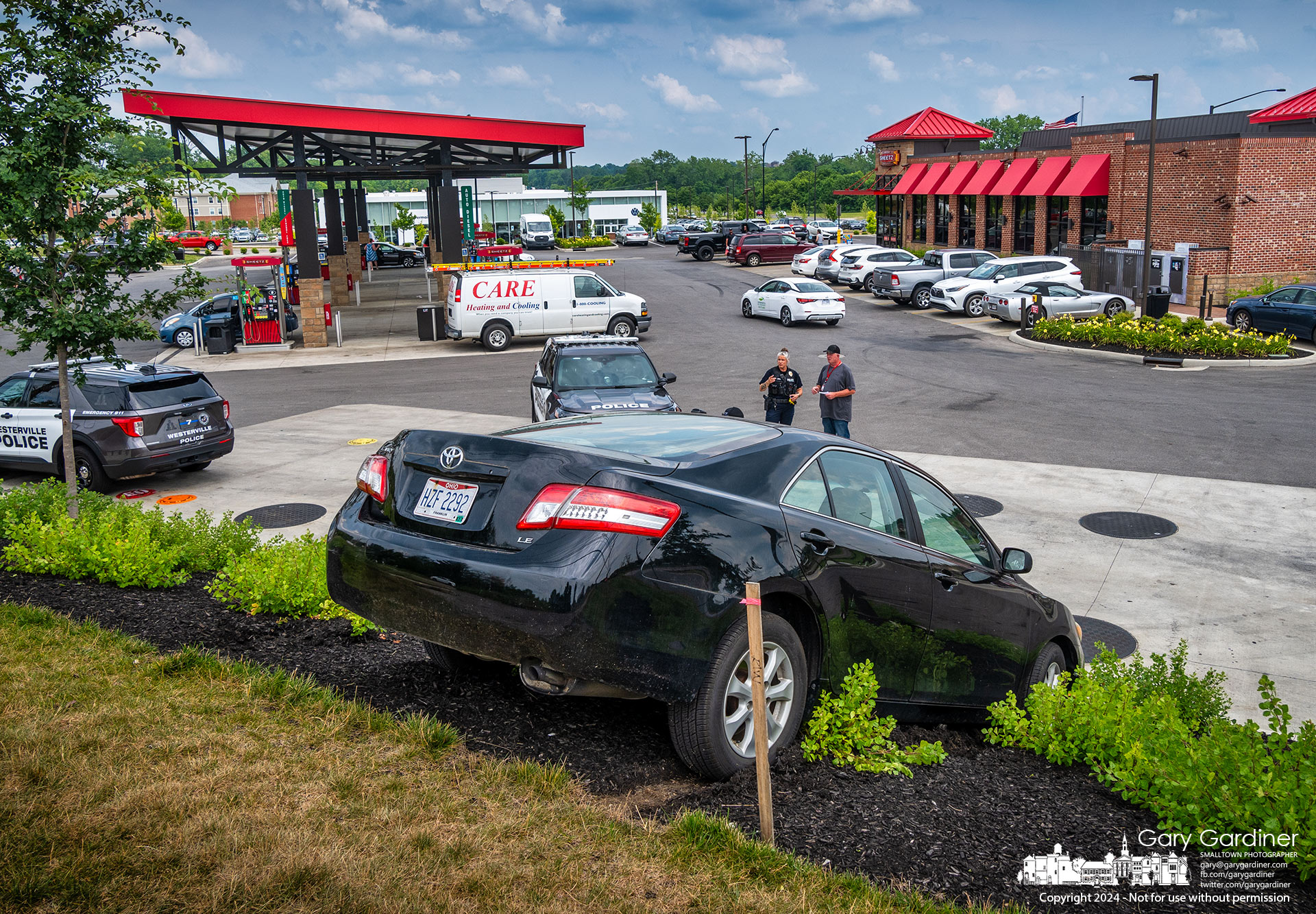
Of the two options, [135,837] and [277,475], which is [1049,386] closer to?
[277,475]

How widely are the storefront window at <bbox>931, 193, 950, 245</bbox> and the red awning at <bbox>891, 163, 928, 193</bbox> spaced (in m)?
1.66

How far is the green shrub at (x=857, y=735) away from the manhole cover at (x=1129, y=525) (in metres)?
7.09

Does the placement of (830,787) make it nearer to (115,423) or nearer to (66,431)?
(66,431)

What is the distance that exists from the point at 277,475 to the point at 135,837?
10657mm

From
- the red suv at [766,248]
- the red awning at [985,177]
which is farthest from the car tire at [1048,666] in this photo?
the red suv at [766,248]

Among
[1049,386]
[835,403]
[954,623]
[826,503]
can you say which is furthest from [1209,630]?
[1049,386]

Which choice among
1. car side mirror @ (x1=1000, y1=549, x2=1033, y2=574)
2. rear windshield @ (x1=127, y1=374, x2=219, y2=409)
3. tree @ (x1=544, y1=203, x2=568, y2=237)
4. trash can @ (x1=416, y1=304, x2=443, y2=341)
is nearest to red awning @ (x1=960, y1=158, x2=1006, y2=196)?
trash can @ (x1=416, y1=304, x2=443, y2=341)

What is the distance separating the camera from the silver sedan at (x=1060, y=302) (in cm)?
2938

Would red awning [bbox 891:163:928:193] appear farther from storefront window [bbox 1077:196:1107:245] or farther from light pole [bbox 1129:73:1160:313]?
light pole [bbox 1129:73:1160:313]

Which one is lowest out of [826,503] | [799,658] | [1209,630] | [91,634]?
[1209,630]

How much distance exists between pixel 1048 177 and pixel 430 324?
27569mm

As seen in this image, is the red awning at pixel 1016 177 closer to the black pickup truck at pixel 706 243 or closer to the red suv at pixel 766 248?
the red suv at pixel 766 248

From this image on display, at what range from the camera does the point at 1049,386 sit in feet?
66.5

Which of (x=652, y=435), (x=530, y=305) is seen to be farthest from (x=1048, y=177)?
(x=652, y=435)
